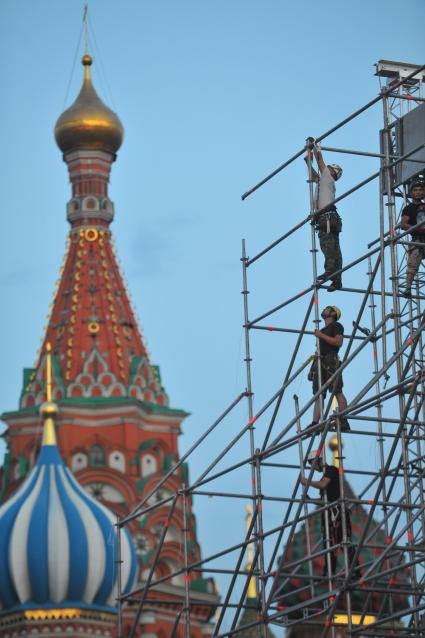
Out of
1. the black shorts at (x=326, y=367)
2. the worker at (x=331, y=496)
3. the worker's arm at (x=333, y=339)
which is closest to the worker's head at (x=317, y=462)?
the worker at (x=331, y=496)

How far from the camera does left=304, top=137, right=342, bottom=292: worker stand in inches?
704

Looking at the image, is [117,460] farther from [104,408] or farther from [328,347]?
[328,347]

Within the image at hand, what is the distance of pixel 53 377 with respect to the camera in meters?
49.4

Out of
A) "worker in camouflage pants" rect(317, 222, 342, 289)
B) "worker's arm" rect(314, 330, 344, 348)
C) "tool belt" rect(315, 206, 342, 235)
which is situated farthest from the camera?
"tool belt" rect(315, 206, 342, 235)

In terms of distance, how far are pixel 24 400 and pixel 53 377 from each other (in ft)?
4.03

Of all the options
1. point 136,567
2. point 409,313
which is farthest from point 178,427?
point 409,313

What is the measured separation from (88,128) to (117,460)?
347 inches

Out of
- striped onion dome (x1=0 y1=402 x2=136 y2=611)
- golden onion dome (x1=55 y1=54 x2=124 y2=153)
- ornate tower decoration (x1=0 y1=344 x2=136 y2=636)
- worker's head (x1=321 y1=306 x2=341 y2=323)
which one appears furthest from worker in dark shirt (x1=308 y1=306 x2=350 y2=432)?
golden onion dome (x1=55 y1=54 x2=124 y2=153)

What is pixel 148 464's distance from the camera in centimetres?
4903

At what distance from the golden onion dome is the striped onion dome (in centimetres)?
1119

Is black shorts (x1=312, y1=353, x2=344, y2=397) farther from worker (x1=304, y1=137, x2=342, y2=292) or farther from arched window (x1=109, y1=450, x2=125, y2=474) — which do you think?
arched window (x1=109, y1=450, x2=125, y2=474)

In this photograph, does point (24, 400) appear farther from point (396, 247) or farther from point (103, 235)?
point (396, 247)

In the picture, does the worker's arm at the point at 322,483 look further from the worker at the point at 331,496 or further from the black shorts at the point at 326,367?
the black shorts at the point at 326,367

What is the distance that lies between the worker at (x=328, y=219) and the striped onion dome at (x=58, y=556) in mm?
24998
